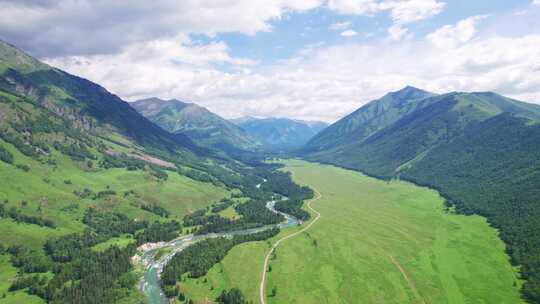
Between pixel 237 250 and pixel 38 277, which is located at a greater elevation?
pixel 237 250

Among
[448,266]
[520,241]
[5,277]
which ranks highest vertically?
[520,241]

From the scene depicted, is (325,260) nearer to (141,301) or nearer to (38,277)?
(141,301)

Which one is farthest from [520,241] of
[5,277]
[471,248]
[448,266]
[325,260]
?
[5,277]

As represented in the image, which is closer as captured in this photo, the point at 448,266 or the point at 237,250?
the point at 448,266

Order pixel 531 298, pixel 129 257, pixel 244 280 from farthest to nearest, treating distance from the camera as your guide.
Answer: pixel 129 257
pixel 244 280
pixel 531 298

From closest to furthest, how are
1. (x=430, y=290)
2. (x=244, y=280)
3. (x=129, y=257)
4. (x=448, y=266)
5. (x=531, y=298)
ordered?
(x=531, y=298)
(x=430, y=290)
(x=244, y=280)
(x=448, y=266)
(x=129, y=257)

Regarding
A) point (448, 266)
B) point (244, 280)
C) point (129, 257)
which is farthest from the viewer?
point (129, 257)

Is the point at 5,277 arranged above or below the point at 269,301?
below

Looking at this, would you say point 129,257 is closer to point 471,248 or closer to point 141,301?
point 141,301

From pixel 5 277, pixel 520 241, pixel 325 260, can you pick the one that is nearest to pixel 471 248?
pixel 520 241
